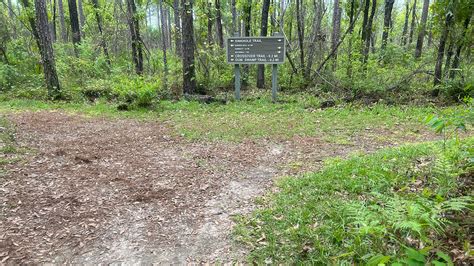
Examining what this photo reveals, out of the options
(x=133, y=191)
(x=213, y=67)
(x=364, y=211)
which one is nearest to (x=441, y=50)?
(x=213, y=67)

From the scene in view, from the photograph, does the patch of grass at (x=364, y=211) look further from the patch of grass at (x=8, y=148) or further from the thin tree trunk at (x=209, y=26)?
the thin tree trunk at (x=209, y=26)

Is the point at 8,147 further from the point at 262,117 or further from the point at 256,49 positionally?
the point at 256,49

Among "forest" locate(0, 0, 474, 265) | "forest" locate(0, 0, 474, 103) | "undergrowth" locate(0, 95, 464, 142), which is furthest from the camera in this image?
"forest" locate(0, 0, 474, 103)

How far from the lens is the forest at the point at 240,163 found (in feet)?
10.1

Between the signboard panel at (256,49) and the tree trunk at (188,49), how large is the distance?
1305 millimetres

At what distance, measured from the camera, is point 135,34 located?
1446 centimetres

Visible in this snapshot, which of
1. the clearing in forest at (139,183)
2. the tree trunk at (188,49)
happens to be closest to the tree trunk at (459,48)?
the clearing in forest at (139,183)

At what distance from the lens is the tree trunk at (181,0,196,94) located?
1073 cm

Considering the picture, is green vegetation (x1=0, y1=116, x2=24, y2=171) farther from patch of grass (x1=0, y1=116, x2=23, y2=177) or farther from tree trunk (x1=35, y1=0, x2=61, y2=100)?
tree trunk (x1=35, y1=0, x2=61, y2=100)

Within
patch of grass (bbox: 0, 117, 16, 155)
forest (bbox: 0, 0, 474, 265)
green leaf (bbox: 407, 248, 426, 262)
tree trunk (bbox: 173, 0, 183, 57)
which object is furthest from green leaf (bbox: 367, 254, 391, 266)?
tree trunk (bbox: 173, 0, 183, 57)

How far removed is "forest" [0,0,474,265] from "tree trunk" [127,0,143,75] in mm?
1826

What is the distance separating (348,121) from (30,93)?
10.5 m

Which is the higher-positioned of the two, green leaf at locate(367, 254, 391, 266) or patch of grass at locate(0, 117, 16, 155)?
green leaf at locate(367, 254, 391, 266)

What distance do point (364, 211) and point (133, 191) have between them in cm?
308
